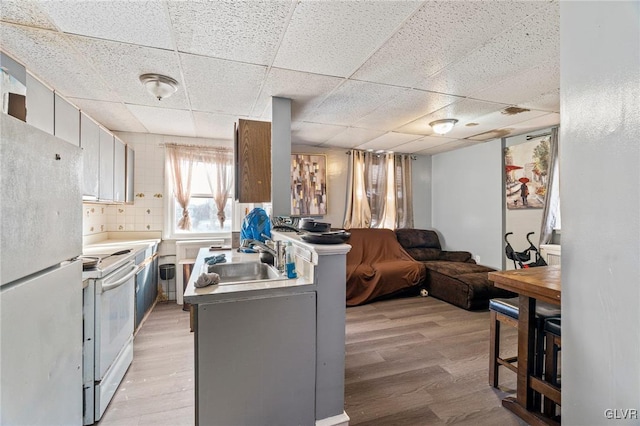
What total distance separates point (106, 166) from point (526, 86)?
4.24 m

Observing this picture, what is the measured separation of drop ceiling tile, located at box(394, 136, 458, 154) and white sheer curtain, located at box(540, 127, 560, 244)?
A: 124 centimetres

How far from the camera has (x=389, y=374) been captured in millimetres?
2252

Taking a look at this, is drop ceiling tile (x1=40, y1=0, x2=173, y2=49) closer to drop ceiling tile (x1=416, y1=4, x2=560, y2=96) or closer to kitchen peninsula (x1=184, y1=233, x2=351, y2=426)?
kitchen peninsula (x1=184, y1=233, x2=351, y2=426)

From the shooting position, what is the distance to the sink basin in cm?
216

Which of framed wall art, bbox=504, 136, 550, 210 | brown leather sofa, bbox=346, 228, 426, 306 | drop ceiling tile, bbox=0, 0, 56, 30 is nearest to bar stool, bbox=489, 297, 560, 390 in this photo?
brown leather sofa, bbox=346, 228, 426, 306

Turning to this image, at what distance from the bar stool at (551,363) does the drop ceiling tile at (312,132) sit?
2975 mm

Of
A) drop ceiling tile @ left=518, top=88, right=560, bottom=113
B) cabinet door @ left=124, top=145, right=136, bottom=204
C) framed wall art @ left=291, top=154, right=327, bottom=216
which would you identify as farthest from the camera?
framed wall art @ left=291, top=154, right=327, bottom=216

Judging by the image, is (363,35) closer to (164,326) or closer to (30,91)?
(30,91)

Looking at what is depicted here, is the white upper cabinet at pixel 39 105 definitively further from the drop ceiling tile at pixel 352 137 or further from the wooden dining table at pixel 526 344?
the wooden dining table at pixel 526 344

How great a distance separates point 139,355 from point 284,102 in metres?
2.69

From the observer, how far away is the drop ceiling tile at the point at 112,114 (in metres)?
2.86

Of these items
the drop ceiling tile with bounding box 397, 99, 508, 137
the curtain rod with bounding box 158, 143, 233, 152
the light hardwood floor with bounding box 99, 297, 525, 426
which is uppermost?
the drop ceiling tile with bounding box 397, 99, 508, 137

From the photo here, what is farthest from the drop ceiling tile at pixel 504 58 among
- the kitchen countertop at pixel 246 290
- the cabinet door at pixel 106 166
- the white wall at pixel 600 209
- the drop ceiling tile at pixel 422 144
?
the cabinet door at pixel 106 166

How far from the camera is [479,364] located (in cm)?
240
